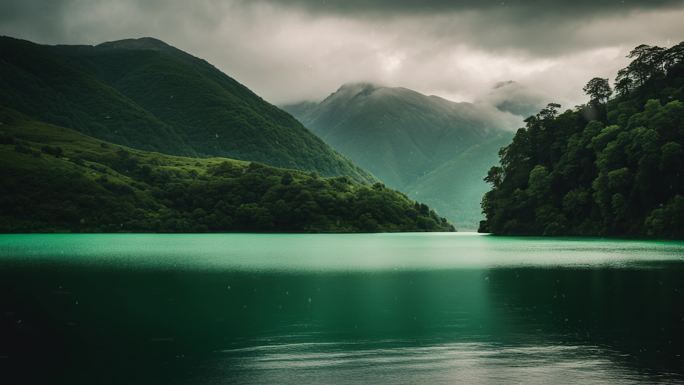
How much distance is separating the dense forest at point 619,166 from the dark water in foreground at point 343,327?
294 feet

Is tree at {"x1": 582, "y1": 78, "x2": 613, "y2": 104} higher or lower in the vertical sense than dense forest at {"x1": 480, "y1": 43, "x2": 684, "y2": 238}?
higher

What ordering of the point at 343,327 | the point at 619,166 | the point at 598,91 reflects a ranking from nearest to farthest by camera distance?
the point at 343,327 → the point at 619,166 → the point at 598,91

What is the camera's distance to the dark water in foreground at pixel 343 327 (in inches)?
957

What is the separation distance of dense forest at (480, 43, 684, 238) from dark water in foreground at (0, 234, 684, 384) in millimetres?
89544

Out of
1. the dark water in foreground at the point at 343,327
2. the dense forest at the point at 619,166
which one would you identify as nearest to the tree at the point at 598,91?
the dense forest at the point at 619,166

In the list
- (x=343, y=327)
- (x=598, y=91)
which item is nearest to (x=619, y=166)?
(x=598, y=91)

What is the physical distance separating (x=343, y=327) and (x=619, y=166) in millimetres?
140510

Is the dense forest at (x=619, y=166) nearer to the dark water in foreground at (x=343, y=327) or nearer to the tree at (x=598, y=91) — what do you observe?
the tree at (x=598, y=91)

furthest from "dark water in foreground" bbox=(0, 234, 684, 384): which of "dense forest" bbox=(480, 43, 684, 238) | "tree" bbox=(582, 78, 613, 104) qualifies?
"tree" bbox=(582, 78, 613, 104)

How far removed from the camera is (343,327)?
113 feet

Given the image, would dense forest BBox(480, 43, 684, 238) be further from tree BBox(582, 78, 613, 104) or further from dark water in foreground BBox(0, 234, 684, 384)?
dark water in foreground BBox(0, 234, 684, 384)

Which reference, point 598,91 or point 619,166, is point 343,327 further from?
point 598,91

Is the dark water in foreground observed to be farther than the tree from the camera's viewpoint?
No

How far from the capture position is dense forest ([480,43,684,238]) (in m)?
142
